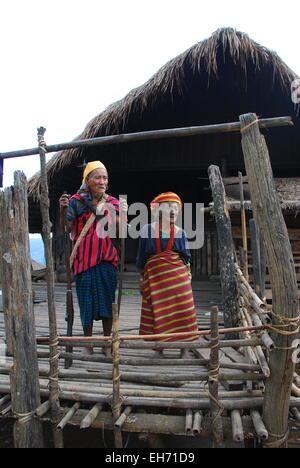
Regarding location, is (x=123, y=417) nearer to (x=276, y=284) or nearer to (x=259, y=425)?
(x=259, y=425)

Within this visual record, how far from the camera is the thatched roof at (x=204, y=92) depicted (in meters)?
5.87

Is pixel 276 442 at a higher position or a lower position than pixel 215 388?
lower

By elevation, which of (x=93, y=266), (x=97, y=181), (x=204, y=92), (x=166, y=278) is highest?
(x=204, y=92)

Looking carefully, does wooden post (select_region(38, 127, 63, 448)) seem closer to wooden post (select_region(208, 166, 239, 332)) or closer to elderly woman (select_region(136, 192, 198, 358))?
elderly woman (select_region(136, 192, 198, 358))

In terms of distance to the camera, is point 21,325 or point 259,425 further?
point 21,325

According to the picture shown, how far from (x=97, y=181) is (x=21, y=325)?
1.25 meters

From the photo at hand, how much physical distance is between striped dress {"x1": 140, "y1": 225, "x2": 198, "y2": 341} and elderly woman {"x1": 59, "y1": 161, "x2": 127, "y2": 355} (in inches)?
13.4

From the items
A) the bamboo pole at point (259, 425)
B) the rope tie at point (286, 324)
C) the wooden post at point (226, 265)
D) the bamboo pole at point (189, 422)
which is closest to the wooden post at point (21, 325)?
the bamboo pole at point (189, 422)

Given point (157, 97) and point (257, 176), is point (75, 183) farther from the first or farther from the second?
point (257, 176)

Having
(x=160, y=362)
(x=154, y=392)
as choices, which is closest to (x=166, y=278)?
(x=160, y=362)

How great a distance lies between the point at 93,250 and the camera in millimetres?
2904

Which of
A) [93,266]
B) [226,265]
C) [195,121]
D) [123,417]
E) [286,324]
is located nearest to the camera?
[286,324]

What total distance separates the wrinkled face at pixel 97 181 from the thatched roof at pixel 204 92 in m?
3.75
